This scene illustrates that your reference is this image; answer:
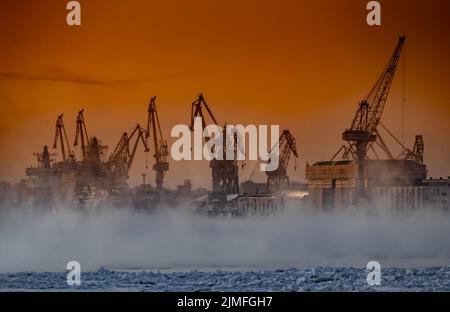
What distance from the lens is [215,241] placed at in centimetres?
3241

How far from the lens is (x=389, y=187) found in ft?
107

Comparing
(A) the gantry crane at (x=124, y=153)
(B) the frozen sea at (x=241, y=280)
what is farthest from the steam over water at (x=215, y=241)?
(B) the frozen sea at (x=241, y=280)

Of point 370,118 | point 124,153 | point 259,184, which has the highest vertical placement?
point 370,118

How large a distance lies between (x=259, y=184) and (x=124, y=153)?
158 inches

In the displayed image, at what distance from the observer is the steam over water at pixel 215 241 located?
30.4 m

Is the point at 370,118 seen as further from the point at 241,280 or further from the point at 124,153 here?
the point at 241,280

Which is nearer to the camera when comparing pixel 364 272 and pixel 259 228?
pixel 364 272

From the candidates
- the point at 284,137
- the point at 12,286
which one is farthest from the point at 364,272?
the point at 12,286

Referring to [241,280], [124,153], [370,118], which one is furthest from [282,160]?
[241,280]

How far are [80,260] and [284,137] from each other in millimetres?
6597

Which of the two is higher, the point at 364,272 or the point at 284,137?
the point at 284,137
